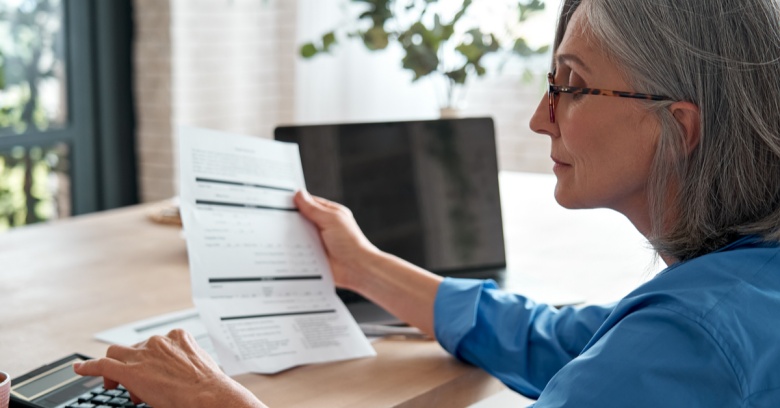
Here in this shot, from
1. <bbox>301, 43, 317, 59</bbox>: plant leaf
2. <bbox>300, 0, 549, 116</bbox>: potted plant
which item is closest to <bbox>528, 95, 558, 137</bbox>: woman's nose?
<bbox>300, 0, 549, 116</bbox>: potted plant

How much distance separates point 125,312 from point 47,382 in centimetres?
32

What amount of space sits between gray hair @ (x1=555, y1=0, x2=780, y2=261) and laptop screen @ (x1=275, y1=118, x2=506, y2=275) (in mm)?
683

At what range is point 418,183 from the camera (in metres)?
1.70

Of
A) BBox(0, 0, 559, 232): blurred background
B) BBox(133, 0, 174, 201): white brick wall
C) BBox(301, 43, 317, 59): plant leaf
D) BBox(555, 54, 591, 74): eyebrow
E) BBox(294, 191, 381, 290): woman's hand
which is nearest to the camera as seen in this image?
BBox(555, 54, 591, 74): eyebrow

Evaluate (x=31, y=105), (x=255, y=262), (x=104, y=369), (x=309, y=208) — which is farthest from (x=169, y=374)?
(x=31, y=105)

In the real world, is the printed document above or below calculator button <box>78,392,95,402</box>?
above

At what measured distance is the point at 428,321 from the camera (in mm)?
1405

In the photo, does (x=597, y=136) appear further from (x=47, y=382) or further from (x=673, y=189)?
(x=47, y=382)

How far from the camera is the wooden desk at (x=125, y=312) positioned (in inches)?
48.1

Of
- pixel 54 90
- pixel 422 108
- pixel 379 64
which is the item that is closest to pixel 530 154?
pixel 422 108

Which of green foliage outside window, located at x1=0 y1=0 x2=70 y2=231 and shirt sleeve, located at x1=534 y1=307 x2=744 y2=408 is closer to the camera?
shirt sleeve, located at x1=534 y1=307 x2=744 y2=408

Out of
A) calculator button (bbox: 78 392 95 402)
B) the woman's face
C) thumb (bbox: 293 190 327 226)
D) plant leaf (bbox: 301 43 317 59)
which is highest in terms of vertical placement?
plant leaf (bbox: 301 43 317 59)

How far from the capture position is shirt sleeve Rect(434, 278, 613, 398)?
1337mm

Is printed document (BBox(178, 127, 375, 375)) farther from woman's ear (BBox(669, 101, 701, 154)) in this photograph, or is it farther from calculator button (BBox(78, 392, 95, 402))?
woman's ear (BBox(669, 101, 701, 154))
